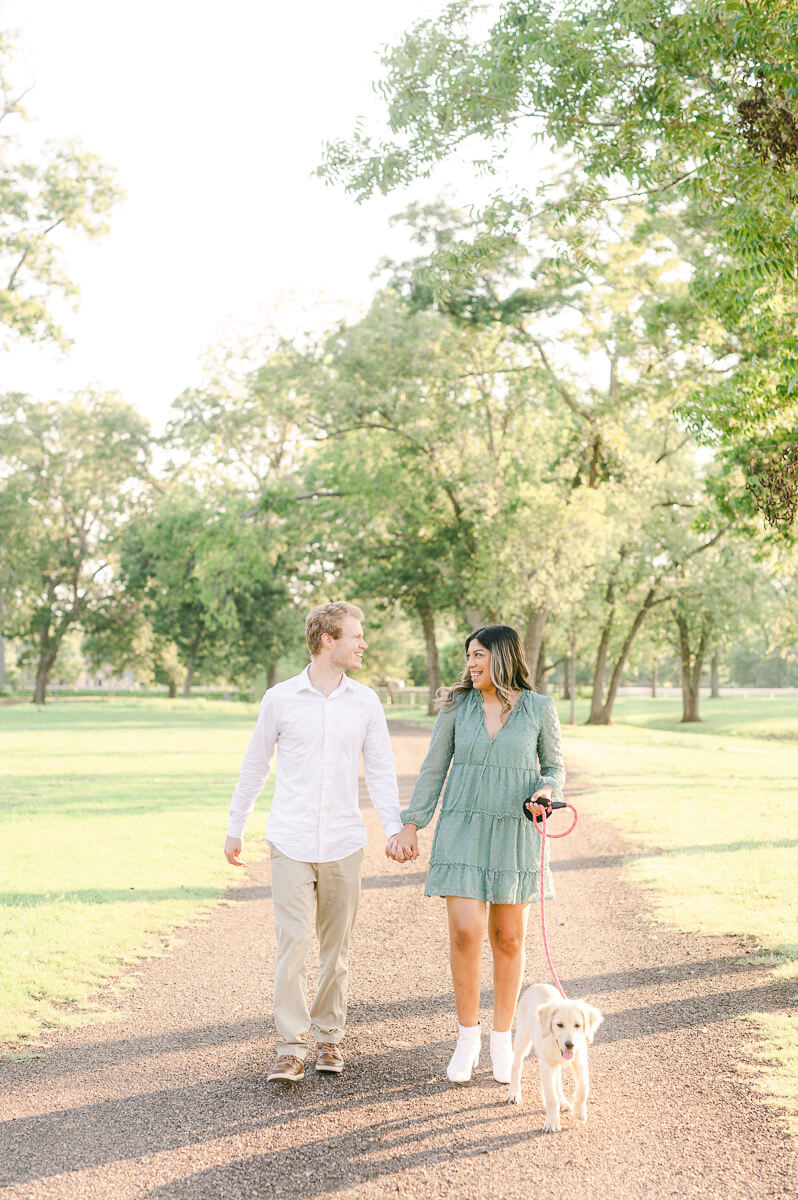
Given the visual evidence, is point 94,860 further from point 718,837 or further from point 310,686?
point 718,837

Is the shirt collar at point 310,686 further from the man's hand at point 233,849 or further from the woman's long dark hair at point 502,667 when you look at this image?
the man's hand at point 233,849

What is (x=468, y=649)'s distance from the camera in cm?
484

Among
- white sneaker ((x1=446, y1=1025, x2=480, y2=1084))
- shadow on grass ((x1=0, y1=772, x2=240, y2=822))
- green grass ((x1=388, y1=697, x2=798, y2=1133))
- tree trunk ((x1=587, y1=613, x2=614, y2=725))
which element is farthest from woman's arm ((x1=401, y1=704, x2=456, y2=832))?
tree trunk ((x1=587, y1=613, x2=614, y2=725))

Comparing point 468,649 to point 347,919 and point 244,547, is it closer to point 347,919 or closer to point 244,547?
point 347,919

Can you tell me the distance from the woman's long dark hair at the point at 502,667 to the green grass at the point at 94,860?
9.11 ft

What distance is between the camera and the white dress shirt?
4738 mm

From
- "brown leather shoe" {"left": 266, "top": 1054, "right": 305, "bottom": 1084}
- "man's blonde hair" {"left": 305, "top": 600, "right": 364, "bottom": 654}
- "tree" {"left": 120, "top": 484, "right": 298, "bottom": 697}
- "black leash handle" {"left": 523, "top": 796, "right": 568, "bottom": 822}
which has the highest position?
"tree" {"left": 120, "top": 484, "right": 298, "bottom": 697}

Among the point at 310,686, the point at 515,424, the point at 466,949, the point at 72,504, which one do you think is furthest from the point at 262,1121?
the point at 72,504

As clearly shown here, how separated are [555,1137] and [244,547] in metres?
26.4

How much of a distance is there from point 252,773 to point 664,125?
6992mm

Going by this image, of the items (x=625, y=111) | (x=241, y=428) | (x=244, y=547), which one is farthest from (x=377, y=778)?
(x=241, y=428)

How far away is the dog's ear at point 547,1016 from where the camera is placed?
13.4 ft

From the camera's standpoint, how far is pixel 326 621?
15.9ft

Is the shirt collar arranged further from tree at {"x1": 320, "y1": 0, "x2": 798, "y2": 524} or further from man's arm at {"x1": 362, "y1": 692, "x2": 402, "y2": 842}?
tree at {"x1": 320, "y1": 0, "x2": 798, "y2": 524}
